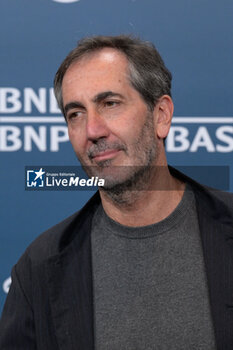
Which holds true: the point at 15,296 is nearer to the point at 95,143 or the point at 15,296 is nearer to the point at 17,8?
the point at 95,143

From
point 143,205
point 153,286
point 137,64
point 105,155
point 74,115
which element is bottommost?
point 153,286

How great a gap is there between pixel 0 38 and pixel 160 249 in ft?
2.87

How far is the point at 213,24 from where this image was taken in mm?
1587

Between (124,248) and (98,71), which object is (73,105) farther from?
(124,248)

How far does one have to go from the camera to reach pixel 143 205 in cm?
119

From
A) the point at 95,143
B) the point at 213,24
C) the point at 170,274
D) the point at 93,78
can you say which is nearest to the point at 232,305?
the point at 170,274

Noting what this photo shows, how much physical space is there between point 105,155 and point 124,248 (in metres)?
0.22

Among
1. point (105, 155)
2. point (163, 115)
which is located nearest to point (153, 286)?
point (105, 155)

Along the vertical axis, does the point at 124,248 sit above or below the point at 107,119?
below

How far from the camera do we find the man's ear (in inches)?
48.8

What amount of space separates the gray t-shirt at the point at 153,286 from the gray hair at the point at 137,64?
0.93 feet

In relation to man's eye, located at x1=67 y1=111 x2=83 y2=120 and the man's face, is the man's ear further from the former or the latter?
man's eye, located at x1=67 y1=111 x2=83 y2=120

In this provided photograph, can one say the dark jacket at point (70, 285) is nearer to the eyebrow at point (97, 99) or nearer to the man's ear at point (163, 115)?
the man's ear at point (163, 115)

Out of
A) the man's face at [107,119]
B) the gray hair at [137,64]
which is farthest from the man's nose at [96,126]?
the gray hair at [137,64]
